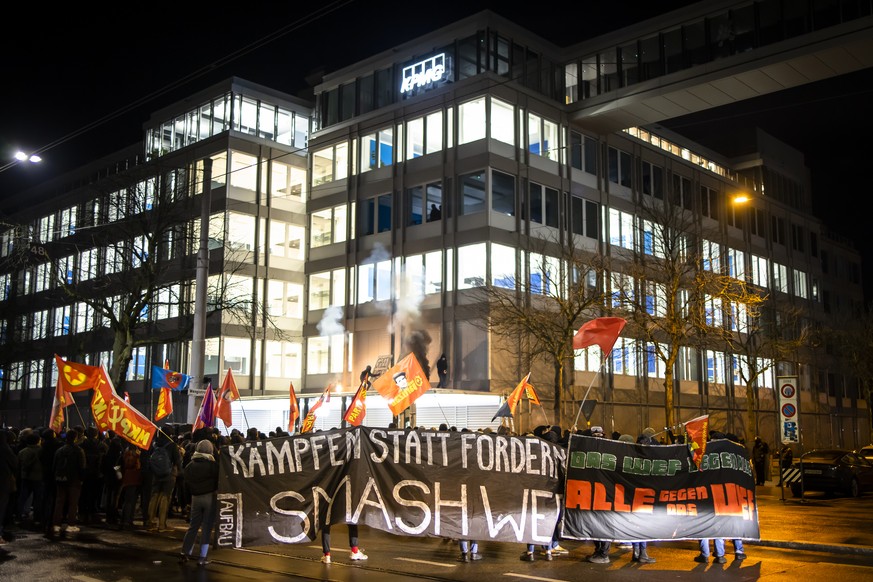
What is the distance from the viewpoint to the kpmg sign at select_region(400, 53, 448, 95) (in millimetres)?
40750

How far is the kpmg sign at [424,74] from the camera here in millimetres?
40750

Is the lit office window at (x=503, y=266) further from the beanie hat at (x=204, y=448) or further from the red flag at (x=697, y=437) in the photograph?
the beanie hat at (x=204, y=448)

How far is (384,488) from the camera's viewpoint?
40.0ft

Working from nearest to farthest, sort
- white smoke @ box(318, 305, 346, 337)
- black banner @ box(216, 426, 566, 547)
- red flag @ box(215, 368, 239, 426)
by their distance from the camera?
black banner @ box(216, 426, 566, 547) → red flag @ box(215, 368, 239, 426) → white smoke @ box(318, 305, 346, 337)

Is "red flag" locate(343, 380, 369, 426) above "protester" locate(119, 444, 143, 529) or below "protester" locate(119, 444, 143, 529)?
above

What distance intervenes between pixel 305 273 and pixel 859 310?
44593 millimetres

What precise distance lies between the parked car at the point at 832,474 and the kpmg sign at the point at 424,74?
2328cm

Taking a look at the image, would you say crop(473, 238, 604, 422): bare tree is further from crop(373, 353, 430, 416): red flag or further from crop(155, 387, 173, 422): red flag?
crop(155, 387, 173, 422): red flag

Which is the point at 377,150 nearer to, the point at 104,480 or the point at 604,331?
the point at 104,480

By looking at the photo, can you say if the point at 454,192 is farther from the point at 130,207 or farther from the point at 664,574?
the point at 664,574

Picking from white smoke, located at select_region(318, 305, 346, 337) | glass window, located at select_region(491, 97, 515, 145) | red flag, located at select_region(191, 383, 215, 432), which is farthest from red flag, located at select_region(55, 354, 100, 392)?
white smoke, located at select_region(318, 305, 346, 337)

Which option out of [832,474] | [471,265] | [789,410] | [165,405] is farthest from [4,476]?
[471,265]

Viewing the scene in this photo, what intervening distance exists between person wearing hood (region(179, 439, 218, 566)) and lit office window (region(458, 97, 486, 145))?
28310 millimetres

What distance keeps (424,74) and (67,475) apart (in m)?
29.7
